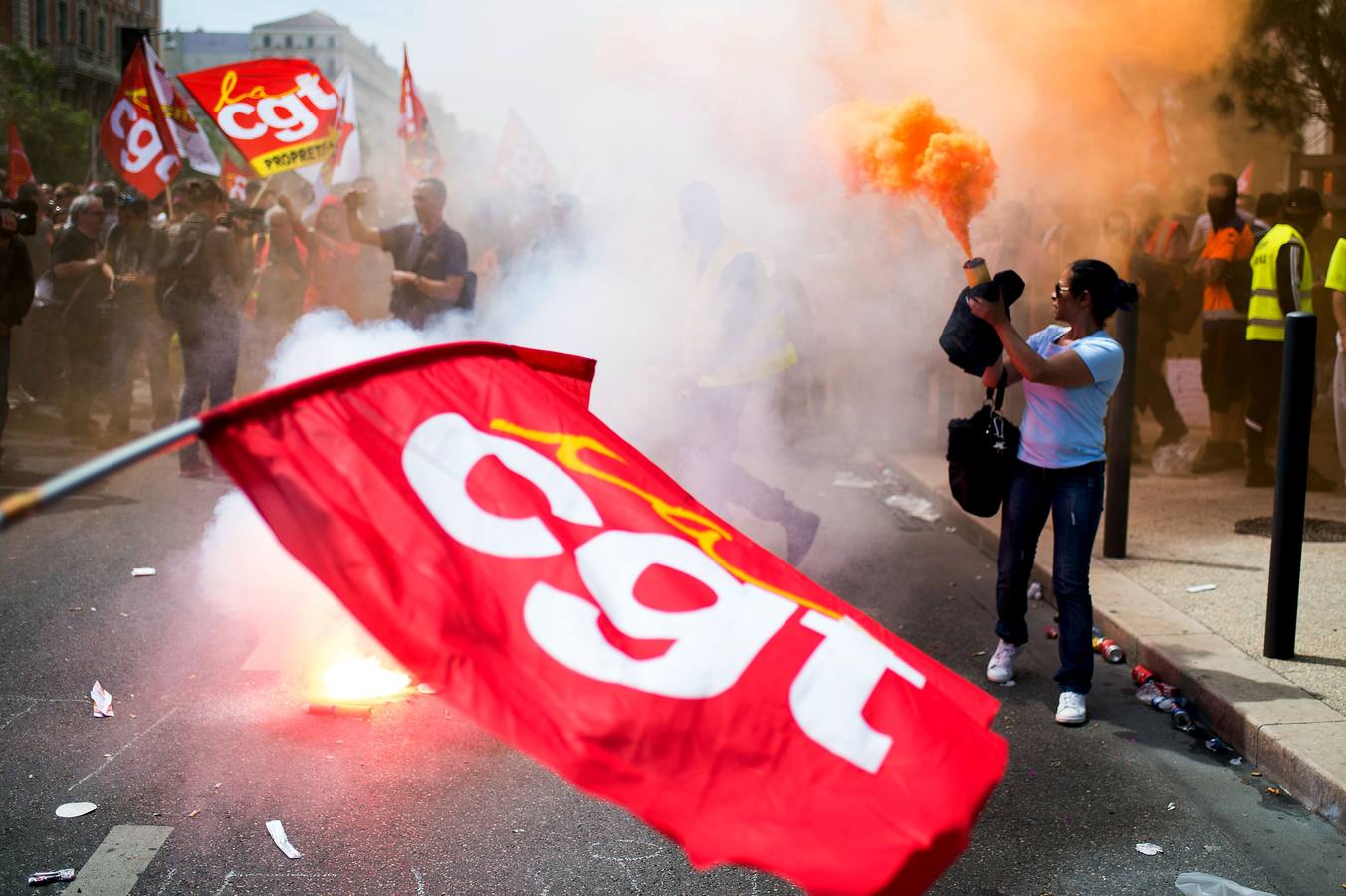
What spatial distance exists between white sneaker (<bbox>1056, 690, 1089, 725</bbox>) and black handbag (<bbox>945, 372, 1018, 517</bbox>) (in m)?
0.70

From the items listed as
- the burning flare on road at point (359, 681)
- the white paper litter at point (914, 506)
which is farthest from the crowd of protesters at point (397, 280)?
the burning flare on road at point (359, 681)

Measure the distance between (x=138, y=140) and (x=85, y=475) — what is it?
11.8 m

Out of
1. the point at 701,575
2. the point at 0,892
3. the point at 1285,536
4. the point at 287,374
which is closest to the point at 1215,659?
the point at 1285,536

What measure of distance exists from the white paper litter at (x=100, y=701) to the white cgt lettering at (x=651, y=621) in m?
3.01

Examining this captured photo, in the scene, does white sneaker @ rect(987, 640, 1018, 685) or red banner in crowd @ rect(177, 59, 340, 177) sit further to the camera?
red banner in crowd @ rect(177, 59, 340, 177)

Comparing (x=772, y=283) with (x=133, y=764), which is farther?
(x=772, y=283)

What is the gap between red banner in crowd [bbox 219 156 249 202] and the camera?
18.5 metres

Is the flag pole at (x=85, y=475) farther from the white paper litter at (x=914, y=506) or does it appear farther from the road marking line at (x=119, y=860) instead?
the white paper litter at (x=914, y=506)

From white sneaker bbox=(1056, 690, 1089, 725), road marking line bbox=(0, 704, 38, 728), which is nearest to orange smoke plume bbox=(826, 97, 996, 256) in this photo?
white sneaker bbox=(1056, 690, 1089, 725)

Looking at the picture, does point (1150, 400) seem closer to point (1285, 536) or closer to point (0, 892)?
point (1285, 536)

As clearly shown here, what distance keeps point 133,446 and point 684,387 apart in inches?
197

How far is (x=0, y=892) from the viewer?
122 inches

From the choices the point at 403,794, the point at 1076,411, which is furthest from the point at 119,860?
the point at 1076,411

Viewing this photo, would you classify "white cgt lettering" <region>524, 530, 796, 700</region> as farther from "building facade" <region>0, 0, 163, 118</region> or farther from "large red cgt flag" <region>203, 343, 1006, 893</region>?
"building facade" <region>0, 0, 163, 118</region>
